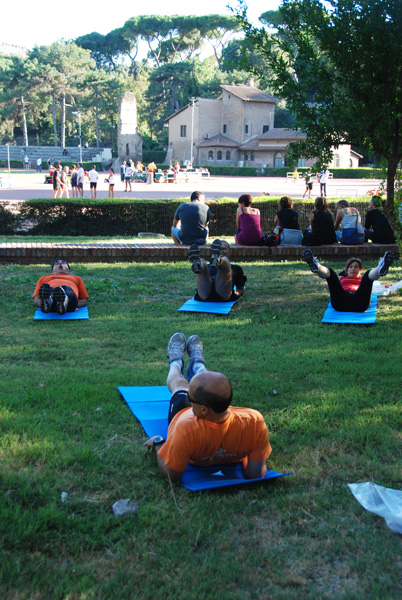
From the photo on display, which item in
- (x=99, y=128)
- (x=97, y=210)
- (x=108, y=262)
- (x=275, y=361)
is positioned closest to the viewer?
(x=275, y=361)

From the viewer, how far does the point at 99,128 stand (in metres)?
79.9

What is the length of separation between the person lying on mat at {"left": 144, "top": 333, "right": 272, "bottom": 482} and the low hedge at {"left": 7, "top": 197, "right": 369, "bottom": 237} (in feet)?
35.7

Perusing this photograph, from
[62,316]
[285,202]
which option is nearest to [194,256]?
[62,316]

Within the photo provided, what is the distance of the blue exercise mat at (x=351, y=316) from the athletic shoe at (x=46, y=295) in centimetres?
302

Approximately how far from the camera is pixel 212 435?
117 inches

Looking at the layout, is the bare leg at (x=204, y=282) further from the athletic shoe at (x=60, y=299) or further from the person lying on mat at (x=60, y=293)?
the athletic shoe at (x=60, y=299)

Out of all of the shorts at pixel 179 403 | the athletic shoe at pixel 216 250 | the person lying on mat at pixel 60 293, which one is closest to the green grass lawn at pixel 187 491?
the shorts at pixel 179 403

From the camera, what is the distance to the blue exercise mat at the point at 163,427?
120 inches

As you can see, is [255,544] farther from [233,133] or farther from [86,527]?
[233,133]

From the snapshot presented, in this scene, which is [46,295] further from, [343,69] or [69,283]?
[343,69]

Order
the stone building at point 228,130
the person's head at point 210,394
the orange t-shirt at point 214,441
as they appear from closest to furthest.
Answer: the person's head at point 210,394 < the orange t-shirt at point 214,441 < the stone building at point 228,130

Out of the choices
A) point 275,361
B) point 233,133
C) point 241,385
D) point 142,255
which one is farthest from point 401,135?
point 233,133

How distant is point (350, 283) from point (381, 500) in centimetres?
449

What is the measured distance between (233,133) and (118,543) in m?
72.1
